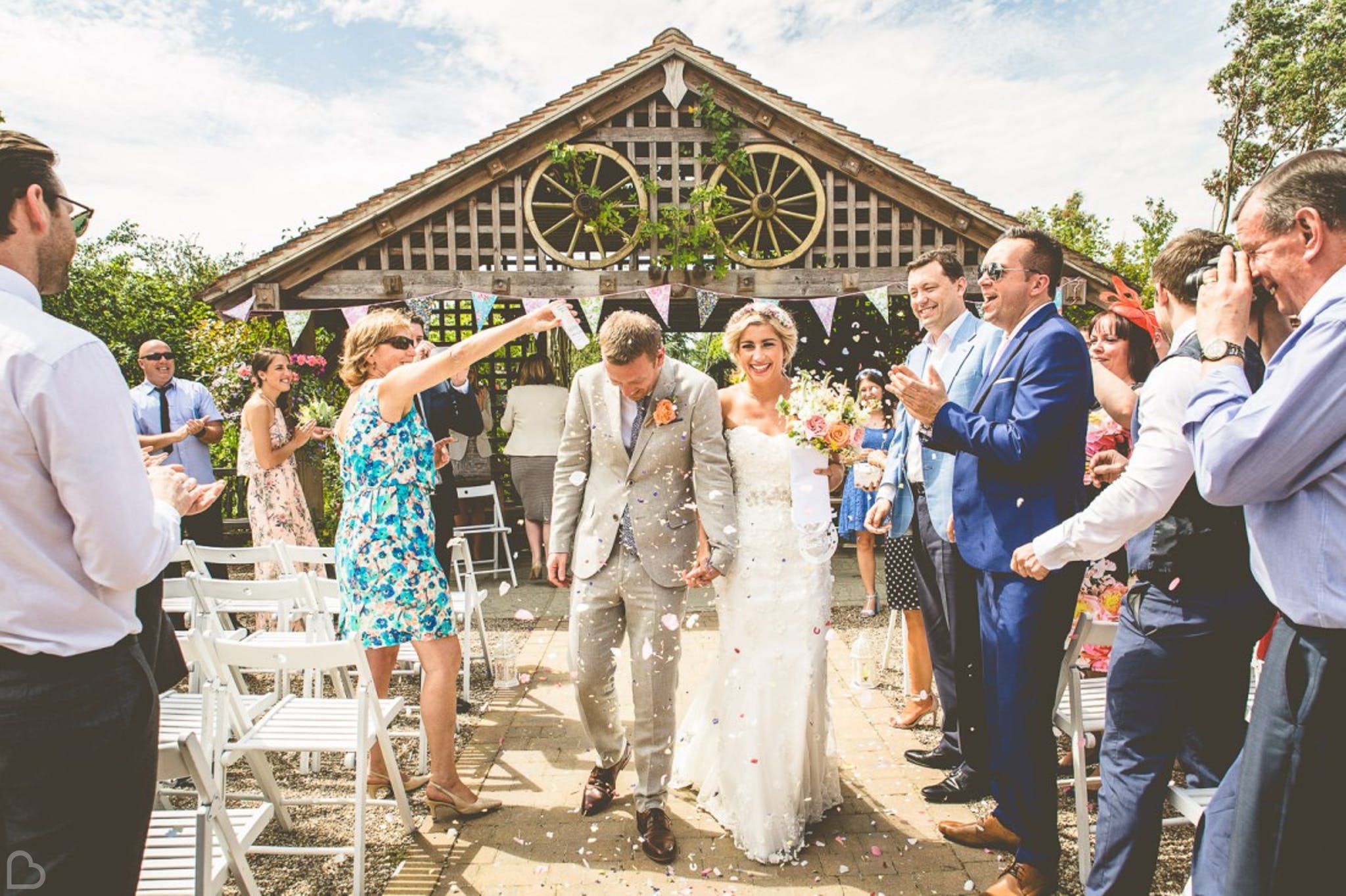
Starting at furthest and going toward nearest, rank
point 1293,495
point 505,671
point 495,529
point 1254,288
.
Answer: point 495,529, point 505,671, point 1254,288, point 1293,495

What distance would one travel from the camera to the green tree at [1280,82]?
23094mm

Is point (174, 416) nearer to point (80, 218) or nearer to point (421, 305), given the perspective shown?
point (421, 305)

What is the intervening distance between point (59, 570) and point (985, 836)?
333 centimetres

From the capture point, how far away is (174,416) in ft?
21.4

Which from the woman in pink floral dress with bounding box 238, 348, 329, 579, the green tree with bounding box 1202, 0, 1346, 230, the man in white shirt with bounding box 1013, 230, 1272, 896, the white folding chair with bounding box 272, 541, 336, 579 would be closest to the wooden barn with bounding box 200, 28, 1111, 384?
the woman in pink floral dress with bounding box 238, 348, 329, 579

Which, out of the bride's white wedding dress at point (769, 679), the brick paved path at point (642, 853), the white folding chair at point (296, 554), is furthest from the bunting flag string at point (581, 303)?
the bride's white wedding dress at point (769, 679)

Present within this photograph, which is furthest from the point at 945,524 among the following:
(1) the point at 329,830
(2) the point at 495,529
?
(2) the point at 495,529

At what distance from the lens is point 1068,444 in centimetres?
289

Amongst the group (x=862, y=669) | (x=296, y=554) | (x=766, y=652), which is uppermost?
(x=296, y=554)

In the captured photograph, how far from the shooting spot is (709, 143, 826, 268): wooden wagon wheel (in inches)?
374

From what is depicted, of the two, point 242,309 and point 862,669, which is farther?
point 242,309

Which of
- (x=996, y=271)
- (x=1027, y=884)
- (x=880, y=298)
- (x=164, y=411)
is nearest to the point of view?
(x=1027, y=884)

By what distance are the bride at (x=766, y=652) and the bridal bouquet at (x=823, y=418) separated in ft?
0.41

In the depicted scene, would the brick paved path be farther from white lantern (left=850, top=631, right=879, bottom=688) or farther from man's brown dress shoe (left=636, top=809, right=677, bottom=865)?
white lantern (left=850, top=631, right=879, bottom=688)
